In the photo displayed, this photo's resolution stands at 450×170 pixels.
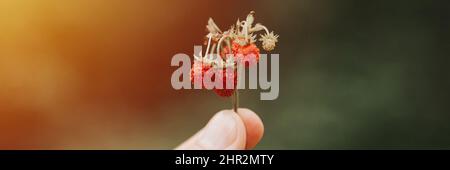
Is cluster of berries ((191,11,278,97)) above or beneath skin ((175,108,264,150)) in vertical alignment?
above

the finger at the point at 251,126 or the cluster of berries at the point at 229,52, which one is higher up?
the cluster of berries at the point at 229,52

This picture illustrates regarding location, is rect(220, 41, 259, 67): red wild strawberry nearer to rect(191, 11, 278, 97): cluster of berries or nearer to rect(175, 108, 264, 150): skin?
rect(191, 11, 278, 97): cluster of berries

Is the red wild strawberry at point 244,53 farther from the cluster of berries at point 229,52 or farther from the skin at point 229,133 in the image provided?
the skin at point 229,133

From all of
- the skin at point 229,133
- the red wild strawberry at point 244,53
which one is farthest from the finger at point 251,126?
the red wild strawberry at point 244,53

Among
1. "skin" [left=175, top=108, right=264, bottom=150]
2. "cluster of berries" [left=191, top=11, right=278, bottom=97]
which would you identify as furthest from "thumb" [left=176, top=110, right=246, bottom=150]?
"cluster of berries" [left=191, top=11, right=278, bottom=97]

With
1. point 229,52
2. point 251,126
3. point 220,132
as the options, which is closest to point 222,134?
point 220,132

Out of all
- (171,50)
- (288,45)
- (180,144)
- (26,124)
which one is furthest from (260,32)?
(26,124)

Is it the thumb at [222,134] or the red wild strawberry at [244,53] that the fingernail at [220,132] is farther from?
the red wild strawberry at [244,53]
